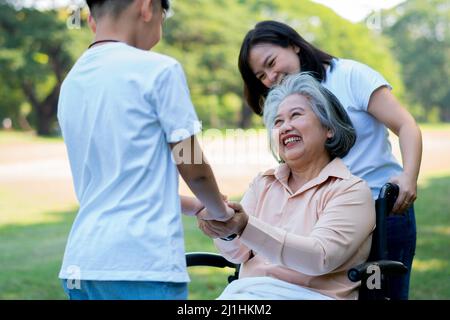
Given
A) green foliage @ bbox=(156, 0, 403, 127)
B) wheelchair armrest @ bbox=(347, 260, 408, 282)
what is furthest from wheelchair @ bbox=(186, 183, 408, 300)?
green foliage @ bbox=(156, 0, 403, 127)

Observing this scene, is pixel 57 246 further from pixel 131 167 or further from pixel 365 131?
pixel 131 167

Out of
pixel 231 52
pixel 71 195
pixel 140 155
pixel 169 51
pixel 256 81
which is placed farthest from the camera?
pixel 231 52

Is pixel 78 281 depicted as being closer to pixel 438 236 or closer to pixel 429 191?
pixel 438 236

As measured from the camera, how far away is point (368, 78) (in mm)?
2840

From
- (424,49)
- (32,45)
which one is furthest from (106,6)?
(424,49)

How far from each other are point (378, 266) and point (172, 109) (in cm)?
97

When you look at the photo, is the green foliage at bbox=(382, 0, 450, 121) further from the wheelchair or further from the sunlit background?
the wheelchair

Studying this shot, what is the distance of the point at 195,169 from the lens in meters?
1.83

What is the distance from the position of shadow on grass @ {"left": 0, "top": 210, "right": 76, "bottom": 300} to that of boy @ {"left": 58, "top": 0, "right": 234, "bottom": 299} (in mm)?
3830

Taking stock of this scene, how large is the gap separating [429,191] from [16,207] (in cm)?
698

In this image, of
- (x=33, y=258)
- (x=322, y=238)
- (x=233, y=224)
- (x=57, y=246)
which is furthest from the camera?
(x=57, y=246)

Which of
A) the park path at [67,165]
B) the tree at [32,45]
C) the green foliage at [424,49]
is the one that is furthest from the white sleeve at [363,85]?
the green foliage at [424,49]
